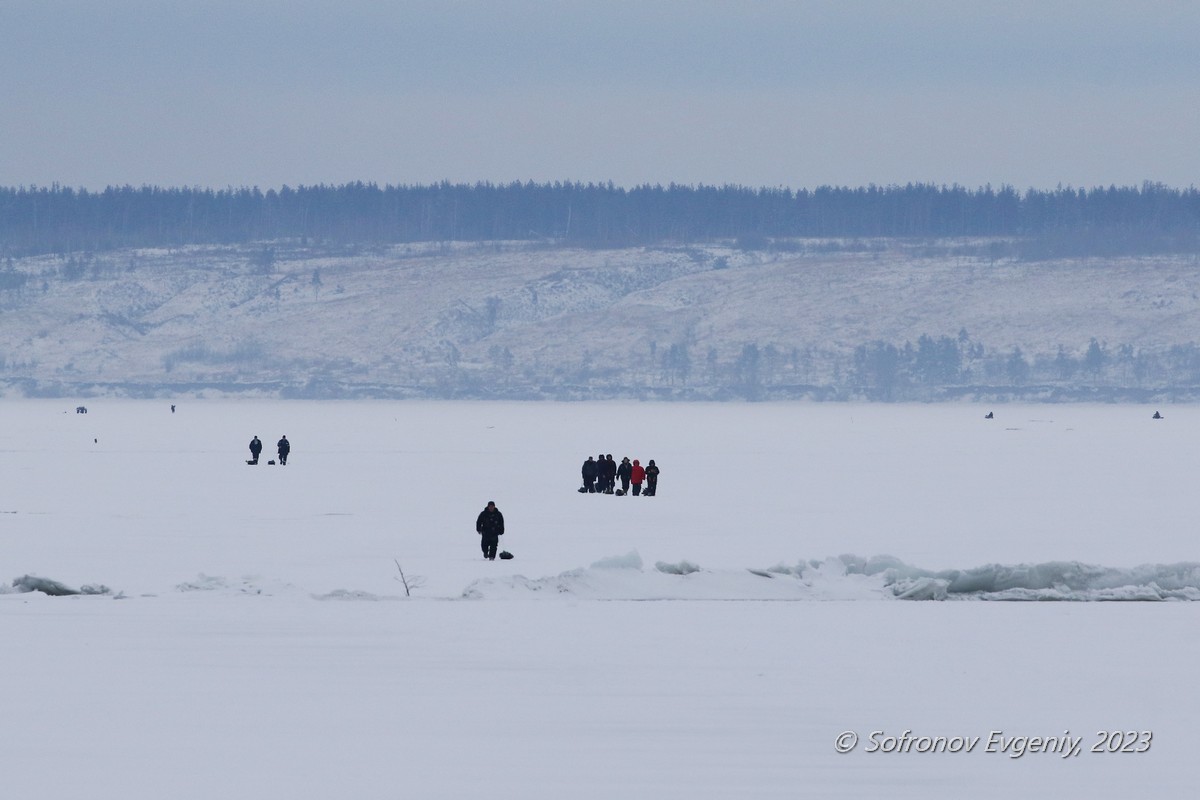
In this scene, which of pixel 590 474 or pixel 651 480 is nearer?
pixel 651 480

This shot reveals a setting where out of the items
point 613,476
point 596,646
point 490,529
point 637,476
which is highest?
→ point 596,646

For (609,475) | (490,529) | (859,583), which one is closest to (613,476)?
(609,475)

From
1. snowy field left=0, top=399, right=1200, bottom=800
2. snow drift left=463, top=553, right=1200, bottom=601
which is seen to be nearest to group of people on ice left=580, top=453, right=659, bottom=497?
snowy field left=0, top=399, right=1200, bottom=800

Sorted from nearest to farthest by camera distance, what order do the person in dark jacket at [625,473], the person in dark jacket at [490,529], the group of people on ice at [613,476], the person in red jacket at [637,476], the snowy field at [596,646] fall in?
the snowy field at [596,646] → the person in dark jacket at [490,529] → the person in red jacket at [637,476] → the group of people on ice at [613,476] → the person in dark jacket at [625,473]

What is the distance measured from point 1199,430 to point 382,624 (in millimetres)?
81234

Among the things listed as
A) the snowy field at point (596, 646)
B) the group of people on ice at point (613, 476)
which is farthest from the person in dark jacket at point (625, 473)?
the snowy field at point (596, 646)

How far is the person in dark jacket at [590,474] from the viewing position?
39.6 metres

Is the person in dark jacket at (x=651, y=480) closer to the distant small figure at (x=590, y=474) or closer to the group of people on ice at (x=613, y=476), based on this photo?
the group of people on ice at (x=613, y=476)

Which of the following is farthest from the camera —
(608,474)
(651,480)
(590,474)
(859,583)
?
(590,474)

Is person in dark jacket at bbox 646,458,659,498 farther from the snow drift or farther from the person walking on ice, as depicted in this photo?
the snow drift

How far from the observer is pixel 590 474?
130 feet

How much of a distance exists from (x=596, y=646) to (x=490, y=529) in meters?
7.74

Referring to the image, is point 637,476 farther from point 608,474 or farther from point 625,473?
point 608,474

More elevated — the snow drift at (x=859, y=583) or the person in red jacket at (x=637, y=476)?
the snow drift at (x=859, y=583)
